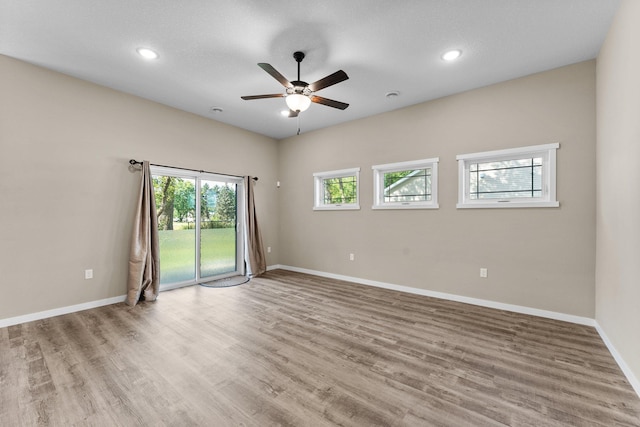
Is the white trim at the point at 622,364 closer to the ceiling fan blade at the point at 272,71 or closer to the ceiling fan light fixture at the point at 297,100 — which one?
the ceiling fan light fixture at the point at 297,100

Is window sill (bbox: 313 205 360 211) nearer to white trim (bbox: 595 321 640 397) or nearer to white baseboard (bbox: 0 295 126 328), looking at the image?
white trim (bbox: 595 321 640 397)

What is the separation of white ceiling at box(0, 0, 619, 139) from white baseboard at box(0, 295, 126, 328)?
295 centimetres

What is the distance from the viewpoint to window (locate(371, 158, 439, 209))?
13.5 feet

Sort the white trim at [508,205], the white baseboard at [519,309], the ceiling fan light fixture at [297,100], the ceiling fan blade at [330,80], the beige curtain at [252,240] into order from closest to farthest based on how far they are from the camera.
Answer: the white baseboard at [519,309], the ceiling fan blade at [330,80], the ceiling fan light fixture at [297,100], the white trim at [508,205], the beige curtain at [252,240]

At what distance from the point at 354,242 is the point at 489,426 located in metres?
3.46

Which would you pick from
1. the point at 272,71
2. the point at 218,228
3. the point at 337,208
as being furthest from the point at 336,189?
the point at 272,71

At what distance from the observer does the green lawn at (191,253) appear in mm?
4449

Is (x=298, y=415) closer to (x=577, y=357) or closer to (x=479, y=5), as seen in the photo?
(x=577, y=357)

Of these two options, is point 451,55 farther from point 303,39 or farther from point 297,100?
point 297,100

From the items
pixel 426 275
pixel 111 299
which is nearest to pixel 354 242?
pixel 426 275

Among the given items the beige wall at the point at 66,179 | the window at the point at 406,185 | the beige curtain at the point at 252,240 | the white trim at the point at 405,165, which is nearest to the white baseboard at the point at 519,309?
the beige curtain at the point at 252,240

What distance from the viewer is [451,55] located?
294 centimetres

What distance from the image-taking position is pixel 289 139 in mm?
5996

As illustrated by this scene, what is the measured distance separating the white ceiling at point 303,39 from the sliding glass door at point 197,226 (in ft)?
5.09
